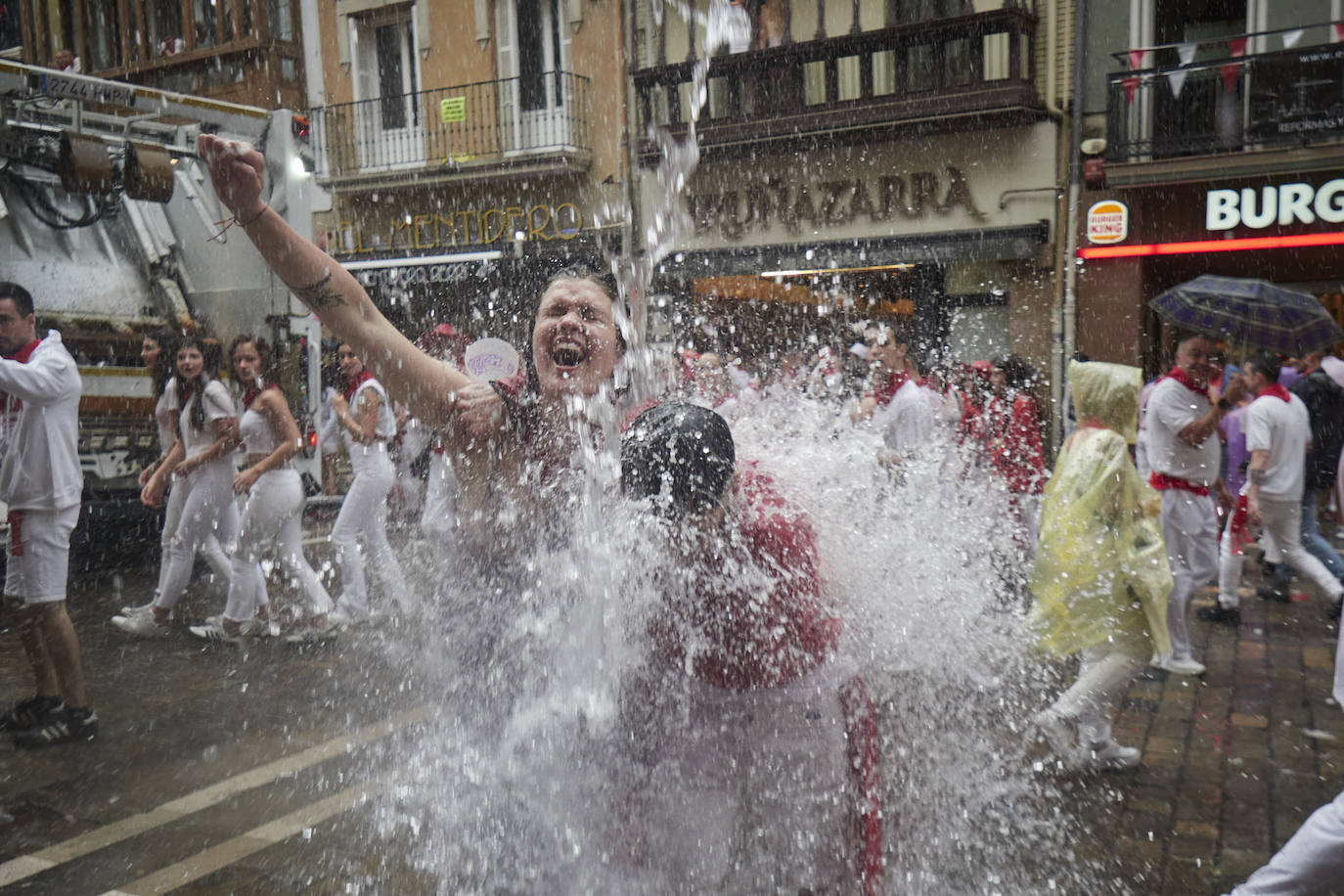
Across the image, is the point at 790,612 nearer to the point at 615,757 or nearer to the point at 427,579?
the point at 615,757

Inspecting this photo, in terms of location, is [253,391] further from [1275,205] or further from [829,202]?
[1275,205]

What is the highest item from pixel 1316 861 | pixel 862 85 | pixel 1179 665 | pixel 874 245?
pixel 862 85

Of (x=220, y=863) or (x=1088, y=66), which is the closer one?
(x=220, y=863)

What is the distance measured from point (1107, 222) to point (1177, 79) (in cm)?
184

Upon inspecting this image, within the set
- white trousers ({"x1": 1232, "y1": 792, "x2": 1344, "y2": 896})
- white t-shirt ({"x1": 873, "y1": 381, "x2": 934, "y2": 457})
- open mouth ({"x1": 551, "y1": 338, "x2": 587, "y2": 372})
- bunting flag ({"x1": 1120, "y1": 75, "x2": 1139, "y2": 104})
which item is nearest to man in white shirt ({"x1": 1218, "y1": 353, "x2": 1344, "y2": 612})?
white t-shirt ({"x1": 873, "y1": 381, "x2": 934, "y2": 457})

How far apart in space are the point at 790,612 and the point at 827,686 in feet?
0.68

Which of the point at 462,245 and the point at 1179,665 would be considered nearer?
the point at 1179,665

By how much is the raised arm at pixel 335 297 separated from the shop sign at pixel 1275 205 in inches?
529

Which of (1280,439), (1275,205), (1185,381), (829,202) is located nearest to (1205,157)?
(1275,205)

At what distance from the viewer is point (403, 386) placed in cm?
257

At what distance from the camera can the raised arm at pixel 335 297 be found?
249cm

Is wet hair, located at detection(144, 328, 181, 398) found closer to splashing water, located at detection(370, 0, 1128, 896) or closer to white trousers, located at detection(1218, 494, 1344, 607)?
splashing water, located at detection(370, 0, 1128, 896)

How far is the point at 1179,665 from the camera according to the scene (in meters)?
5.86

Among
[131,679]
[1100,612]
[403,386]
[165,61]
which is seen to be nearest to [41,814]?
[131,679]
